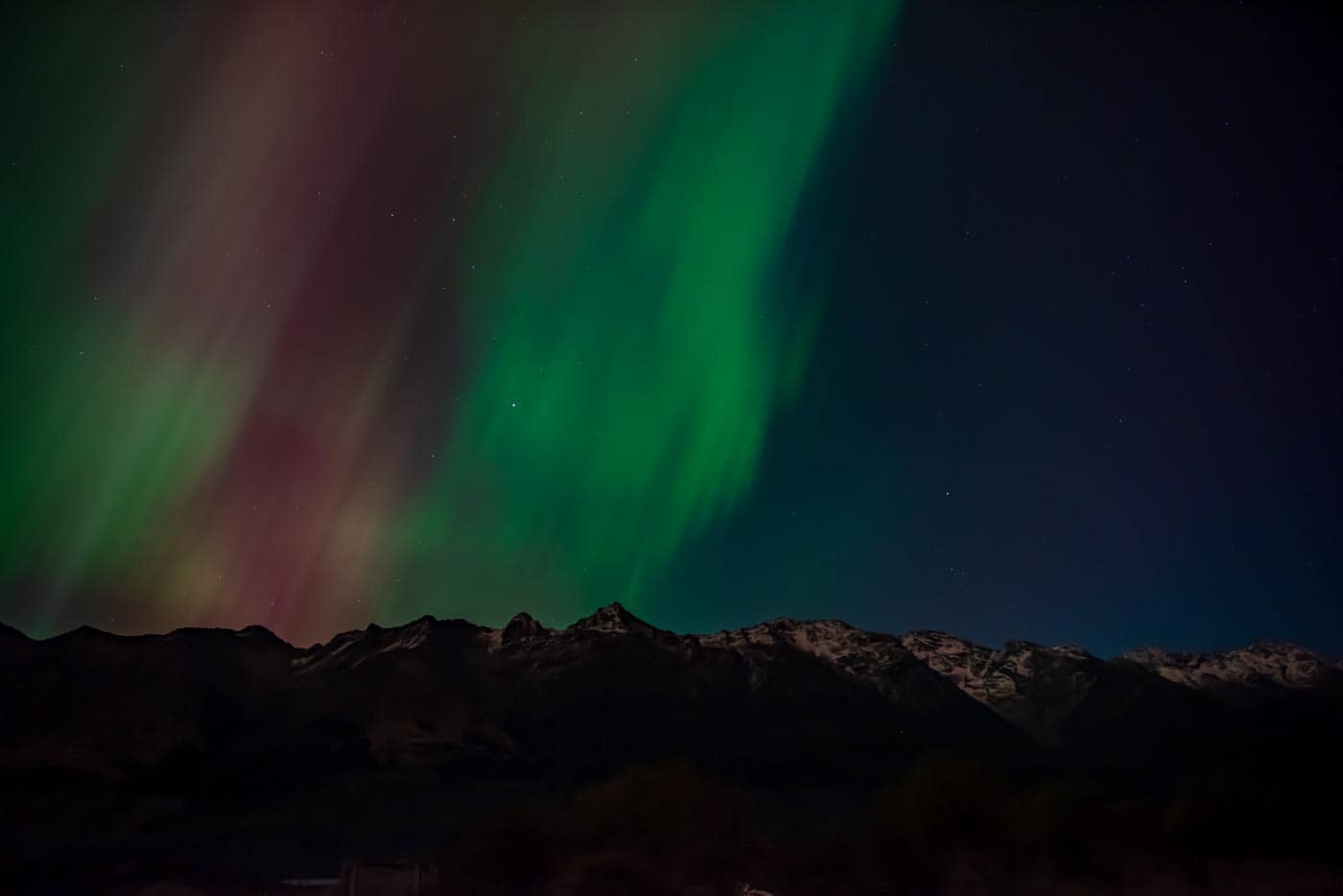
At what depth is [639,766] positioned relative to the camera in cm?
8012

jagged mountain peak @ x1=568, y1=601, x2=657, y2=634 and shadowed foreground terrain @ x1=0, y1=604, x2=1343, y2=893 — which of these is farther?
jagged mountain peak @ x1=568, y1=601, x2=657, y2=634

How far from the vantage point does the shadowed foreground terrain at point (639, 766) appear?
6944 centimetres

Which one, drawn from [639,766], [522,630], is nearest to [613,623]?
[522,630]

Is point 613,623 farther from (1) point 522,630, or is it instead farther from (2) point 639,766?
(2) point 639,766

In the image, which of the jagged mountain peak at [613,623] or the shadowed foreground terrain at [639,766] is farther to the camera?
the jagged mountain peak at [613,623]

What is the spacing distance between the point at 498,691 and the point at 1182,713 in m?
106

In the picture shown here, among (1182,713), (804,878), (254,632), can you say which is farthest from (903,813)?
(254,632)

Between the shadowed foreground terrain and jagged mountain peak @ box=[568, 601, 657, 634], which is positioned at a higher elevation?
jagged mountain peak @ box=[568, 601, 657, 634]

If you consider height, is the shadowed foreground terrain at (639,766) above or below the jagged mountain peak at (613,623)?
below

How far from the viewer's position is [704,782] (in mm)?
Answer: 75938

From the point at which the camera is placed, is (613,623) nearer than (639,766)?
No

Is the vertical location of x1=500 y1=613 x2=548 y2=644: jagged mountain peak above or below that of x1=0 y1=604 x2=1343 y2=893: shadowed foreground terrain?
above

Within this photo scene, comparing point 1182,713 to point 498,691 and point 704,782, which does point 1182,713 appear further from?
point 704,782

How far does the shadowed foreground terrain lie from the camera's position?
69.4 metres
